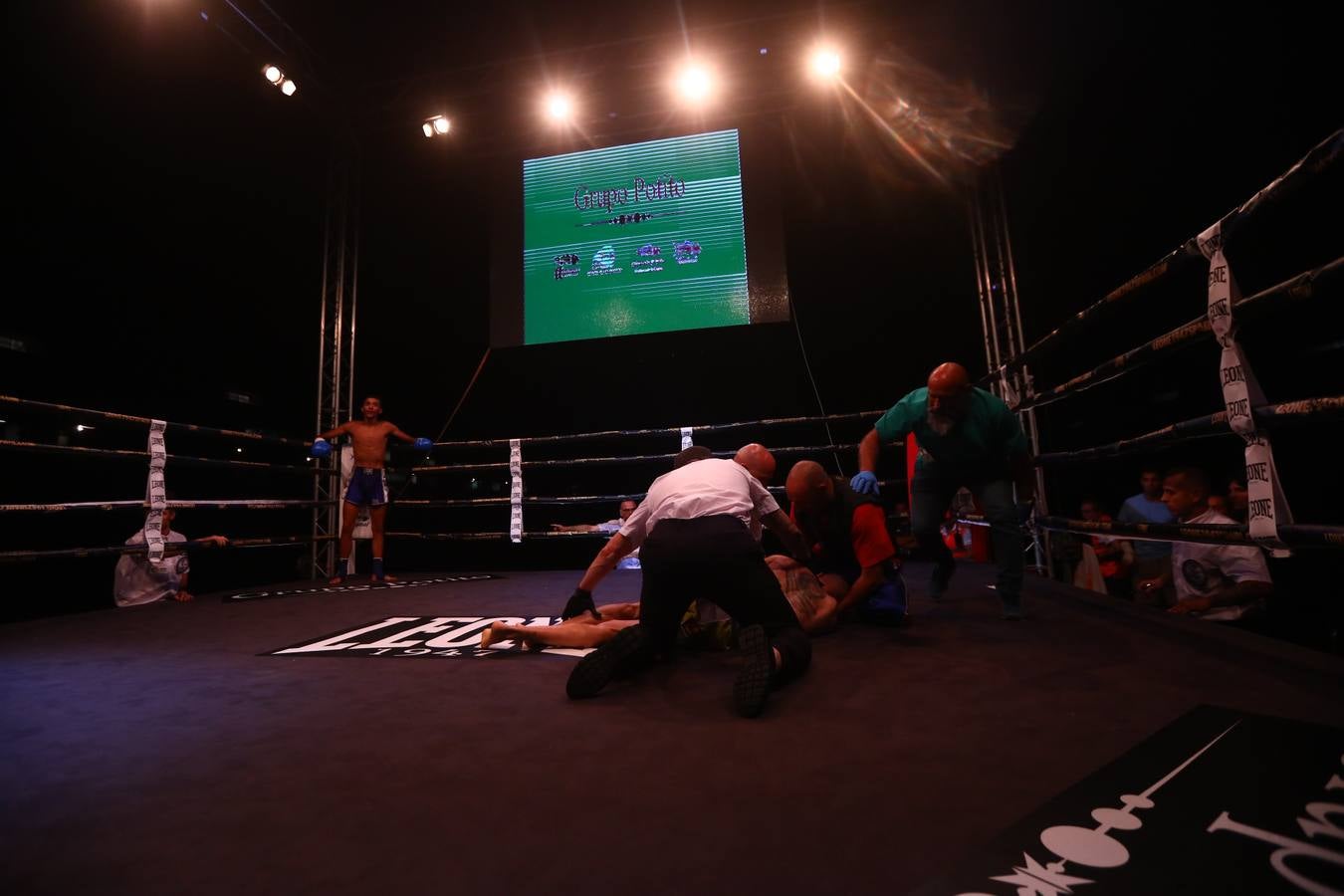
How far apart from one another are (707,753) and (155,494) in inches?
147

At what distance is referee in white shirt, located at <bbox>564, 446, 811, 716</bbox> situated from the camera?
4.70ft

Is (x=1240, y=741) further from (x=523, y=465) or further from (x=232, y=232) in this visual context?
(x=232, y=232)

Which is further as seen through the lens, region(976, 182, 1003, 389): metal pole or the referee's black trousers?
region(976, 182, 1003, 389): metal pole

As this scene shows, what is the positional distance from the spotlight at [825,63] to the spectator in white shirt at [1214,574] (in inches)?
165

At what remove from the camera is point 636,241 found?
5305mm

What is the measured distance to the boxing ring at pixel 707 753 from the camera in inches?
27.8

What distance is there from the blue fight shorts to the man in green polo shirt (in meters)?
3.51

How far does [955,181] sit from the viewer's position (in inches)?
208

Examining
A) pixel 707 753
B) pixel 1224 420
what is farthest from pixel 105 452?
pixel 1224 420

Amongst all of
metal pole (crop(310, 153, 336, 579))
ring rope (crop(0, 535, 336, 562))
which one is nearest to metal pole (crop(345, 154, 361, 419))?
metal pole (crop(310, 153, 336, 579))

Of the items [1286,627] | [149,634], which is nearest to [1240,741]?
[1286,627]

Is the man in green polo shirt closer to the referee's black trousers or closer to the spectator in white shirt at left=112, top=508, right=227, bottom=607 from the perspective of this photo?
the referee's black trousers

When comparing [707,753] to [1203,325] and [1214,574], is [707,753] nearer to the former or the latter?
[1203,325]

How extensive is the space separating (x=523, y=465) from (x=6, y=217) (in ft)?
11.3
